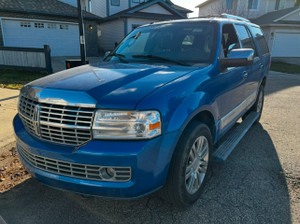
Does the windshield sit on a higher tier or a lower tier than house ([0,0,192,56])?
lower

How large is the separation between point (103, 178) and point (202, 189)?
49.3 inches

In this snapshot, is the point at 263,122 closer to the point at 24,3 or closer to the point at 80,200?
the point at 80,200

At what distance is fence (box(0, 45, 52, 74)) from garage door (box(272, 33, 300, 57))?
2137cm

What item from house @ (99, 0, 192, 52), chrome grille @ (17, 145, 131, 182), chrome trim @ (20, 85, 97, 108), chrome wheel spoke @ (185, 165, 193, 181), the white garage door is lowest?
chrome wheel spoke @ (185, 165, 193, 181)

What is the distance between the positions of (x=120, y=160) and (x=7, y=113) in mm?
4599

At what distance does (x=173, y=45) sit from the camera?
3.23 metres

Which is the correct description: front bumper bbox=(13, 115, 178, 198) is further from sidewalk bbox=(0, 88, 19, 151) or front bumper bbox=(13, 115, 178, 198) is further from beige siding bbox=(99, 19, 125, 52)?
beige siding bbox=(99, 19, 125, 52)

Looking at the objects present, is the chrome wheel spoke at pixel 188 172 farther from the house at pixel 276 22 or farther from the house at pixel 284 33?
the house at pixel 284 33

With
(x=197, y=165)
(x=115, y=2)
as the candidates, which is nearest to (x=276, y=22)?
(x=115, y=2)

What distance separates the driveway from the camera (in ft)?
7.74

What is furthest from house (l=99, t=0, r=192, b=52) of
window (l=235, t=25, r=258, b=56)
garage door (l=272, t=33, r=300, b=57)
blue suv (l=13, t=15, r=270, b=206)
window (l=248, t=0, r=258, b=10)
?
blue suv (l=13, t=15, r=270, b=206)

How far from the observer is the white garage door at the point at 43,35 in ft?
55.8

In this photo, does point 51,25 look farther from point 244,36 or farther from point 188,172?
point 188,172

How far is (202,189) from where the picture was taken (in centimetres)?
265
